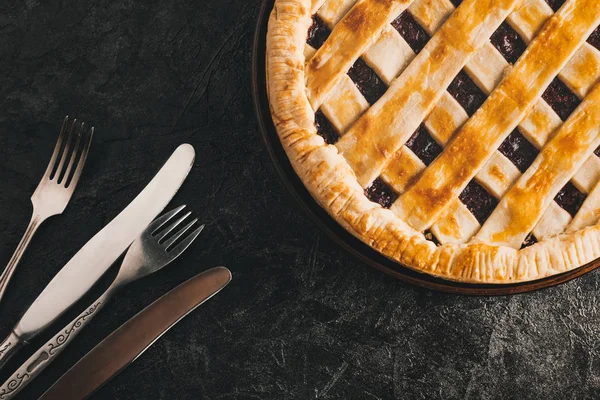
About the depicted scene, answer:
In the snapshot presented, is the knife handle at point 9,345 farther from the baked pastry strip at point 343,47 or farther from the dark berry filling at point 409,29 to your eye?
the dark berry filling at point 409,29

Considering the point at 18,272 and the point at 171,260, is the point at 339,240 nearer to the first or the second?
the point at 171,260

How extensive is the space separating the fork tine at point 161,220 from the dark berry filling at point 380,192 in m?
0.42

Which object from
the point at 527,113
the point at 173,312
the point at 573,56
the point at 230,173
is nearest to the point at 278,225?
the point at 230,173

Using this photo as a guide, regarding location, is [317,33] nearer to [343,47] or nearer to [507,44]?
[343,47]

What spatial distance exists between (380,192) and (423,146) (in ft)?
0.42

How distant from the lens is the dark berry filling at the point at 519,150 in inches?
41.4

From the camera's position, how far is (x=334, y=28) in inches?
40.7

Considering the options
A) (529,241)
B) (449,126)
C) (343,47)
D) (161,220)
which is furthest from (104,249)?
(529,241)

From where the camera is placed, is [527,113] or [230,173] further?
[230,173]

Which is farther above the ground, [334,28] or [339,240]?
[334,28]

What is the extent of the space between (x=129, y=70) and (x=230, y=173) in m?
0.34

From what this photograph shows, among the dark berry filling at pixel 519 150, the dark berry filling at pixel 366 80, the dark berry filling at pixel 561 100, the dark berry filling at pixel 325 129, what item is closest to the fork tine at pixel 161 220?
the dark berry filling at pixel 325 129

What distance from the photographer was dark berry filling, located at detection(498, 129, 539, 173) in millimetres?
1053

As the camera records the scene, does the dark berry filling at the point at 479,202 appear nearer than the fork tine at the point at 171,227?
Yes
